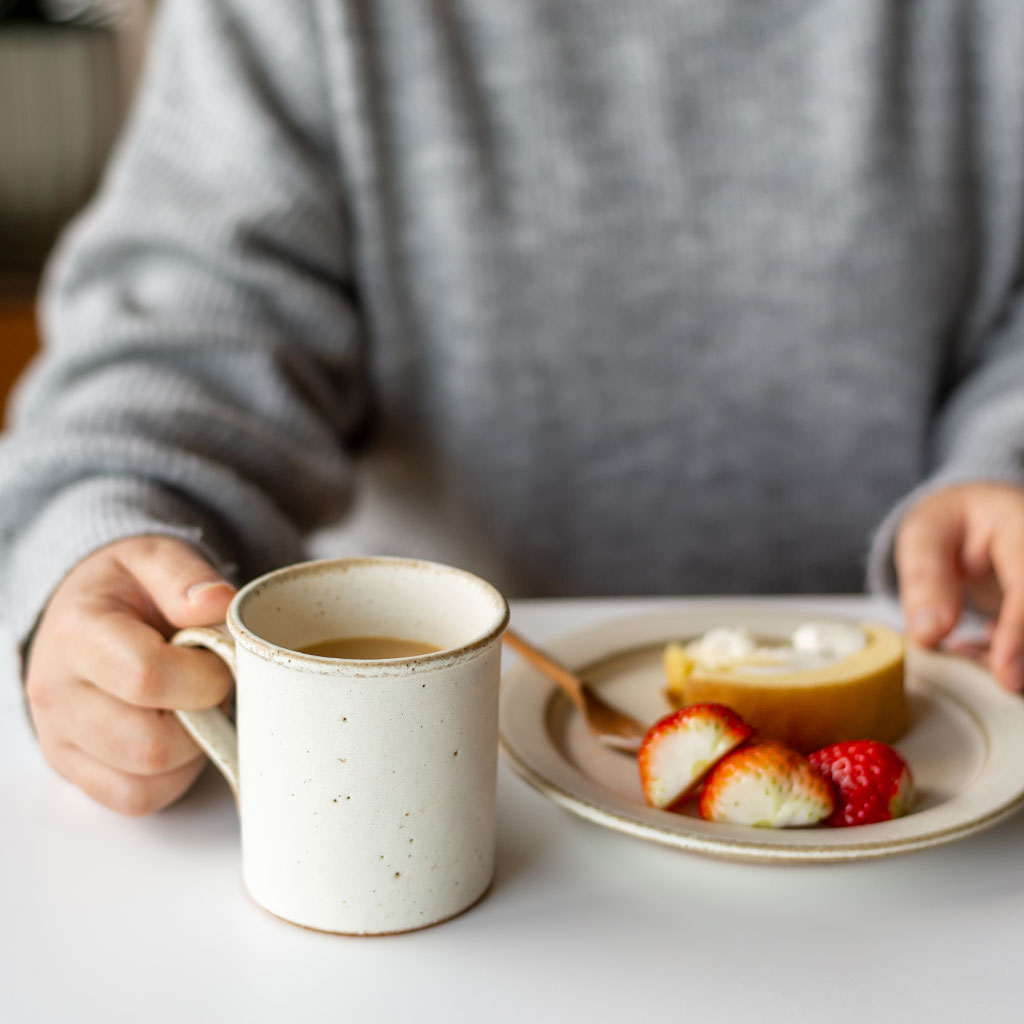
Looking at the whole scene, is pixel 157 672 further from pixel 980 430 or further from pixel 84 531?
pixel 980 430

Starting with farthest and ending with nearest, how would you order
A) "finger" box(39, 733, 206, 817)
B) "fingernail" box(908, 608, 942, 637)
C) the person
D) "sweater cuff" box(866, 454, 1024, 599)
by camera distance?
the person, "sweater cuff" box(866, 454, 1024, 599), "fingernail" box(908, 608, 942, 637), "finger" box(39, 733, 206, 817)

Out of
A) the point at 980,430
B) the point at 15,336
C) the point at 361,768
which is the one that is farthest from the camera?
the point at 15,336

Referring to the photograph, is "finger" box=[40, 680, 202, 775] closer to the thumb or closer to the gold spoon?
the thumb

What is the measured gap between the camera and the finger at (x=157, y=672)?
0.48 m

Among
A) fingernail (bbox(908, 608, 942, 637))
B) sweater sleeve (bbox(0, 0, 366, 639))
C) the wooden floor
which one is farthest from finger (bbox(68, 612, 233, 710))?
the wooden floor

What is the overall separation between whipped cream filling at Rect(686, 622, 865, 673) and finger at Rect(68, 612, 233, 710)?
0.80ft

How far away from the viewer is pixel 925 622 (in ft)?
2.12

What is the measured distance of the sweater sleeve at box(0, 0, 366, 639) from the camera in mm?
672

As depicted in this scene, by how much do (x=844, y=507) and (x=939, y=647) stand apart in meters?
0.41

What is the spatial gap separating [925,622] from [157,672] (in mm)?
410

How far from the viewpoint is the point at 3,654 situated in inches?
→ 28.5

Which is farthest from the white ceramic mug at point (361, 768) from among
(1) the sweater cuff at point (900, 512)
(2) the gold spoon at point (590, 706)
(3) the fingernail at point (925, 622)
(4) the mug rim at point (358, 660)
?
(1) the sweater cuff at point (900, 512)

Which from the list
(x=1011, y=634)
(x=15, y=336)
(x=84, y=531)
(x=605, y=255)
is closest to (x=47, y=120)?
(x=15, y=336)

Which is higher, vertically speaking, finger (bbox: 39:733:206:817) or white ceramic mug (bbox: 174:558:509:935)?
white ceramic mug (bbox: 174:558:509:935)
